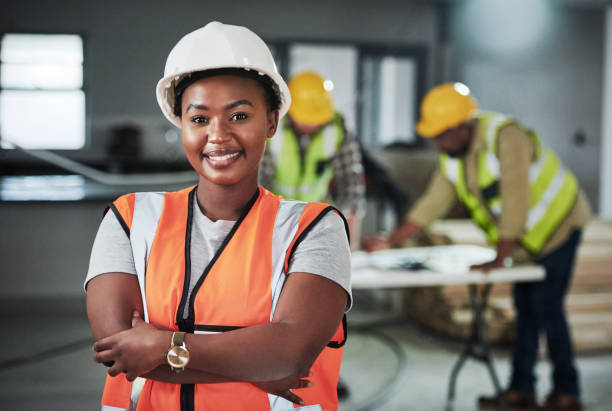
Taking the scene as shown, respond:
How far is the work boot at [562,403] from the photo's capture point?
308 cm

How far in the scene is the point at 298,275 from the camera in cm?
106

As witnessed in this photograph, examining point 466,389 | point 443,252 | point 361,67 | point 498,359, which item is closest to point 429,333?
point 498,359

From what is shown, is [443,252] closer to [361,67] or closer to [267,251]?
[267,251]

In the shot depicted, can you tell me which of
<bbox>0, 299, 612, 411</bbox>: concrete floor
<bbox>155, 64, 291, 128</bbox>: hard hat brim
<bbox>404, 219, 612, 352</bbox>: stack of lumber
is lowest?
<bbox>0, 299, 612, 411</bbox>: concrete floor

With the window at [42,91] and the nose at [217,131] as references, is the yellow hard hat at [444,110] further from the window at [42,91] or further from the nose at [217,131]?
the window at [42,91]

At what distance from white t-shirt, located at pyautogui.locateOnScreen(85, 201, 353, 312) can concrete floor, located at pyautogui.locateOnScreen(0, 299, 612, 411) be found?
2.34 meters

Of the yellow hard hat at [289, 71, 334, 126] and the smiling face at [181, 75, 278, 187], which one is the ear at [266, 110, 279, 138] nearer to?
the smiling face at [181, 75, 278, 187]

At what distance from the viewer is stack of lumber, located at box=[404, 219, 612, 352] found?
414cm

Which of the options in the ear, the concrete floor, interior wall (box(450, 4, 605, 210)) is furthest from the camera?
interior wall (box(450, 4, 605, 210))

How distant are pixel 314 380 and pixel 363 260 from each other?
194 centimetres

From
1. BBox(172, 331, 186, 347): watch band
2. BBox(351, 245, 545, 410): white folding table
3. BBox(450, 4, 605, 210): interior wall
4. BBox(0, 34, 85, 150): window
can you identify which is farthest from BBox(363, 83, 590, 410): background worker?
BBox(450, 4, 605, 210): interior wall

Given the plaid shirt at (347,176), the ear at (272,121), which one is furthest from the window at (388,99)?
the ear at (272,121)

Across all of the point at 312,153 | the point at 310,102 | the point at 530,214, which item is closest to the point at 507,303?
the point at 530,214

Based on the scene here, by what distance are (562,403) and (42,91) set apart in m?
5.28
